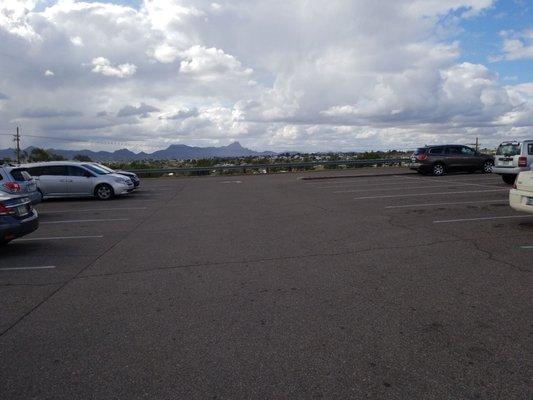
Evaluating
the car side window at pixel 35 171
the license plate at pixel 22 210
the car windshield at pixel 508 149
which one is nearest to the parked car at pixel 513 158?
the car windshield at pixel 508 149

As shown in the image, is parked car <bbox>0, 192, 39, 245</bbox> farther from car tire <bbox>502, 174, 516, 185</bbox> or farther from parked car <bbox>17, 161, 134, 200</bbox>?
car tire <bbox>502, 174, 516, 185</bbox>

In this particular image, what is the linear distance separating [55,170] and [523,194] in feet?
53.8

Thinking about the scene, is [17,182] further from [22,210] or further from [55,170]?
[55,170]

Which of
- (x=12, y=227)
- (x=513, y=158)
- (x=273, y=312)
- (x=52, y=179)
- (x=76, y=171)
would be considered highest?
(x=513, y=158)

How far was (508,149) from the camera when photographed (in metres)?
18.8

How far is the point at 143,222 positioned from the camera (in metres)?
12.0

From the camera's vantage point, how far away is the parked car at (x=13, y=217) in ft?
26.6

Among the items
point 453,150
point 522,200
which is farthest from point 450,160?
point 522,200

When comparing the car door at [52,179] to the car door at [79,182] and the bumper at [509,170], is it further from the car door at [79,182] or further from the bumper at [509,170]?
the bumper at [509,170]

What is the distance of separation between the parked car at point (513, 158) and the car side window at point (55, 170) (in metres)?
17.7

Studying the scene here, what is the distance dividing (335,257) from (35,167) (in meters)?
15.3

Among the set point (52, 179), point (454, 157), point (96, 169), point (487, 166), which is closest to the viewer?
point (52, 179)

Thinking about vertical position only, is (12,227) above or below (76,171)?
below

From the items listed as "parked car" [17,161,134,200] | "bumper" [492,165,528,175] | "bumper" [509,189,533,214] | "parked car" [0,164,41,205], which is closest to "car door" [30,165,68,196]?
"parked car" [17,161,134,200]
